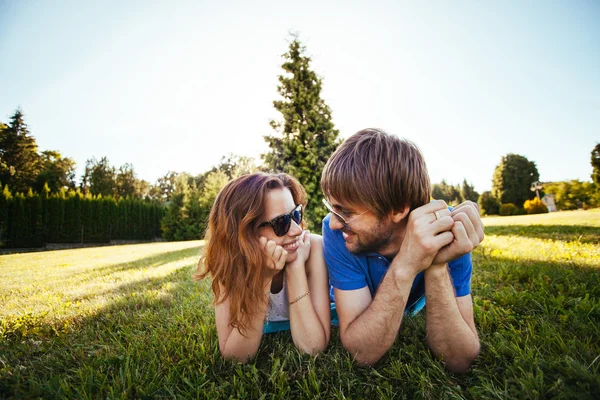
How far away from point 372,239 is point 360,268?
0.24 m

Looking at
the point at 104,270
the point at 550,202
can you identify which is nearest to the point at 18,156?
the point at 104,270

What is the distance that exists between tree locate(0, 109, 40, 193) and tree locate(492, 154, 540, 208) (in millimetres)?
62700

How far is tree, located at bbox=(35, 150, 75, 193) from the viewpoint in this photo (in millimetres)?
33062

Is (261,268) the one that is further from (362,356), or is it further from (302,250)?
(362,356)

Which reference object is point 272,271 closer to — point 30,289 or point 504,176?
point 30,289

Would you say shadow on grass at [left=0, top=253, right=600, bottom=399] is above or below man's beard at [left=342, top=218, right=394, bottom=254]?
below

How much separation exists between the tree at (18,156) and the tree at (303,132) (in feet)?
120

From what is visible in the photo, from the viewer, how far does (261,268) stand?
2.00 meters

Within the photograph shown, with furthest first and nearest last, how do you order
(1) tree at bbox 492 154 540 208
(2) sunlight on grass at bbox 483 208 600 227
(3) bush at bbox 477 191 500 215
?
(3) bush at bbox 477 191 500 215 < (1) tree at bbox 492 154 540 208 < (2) sunlight on grass at bbox 483 208 600 227

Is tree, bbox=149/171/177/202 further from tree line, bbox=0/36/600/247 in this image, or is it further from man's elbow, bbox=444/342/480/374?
man's elbow, bbox=444/342/480/374

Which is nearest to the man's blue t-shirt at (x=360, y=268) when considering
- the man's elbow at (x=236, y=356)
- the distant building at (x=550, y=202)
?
the man's elbow at (x=236, y=356)

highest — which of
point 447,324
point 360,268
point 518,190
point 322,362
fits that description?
point 518,190

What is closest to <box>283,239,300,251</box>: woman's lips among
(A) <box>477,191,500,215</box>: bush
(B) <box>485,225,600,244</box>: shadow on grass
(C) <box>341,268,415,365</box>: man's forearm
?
(C) <box>341,268,415,365</box>: man's forearm

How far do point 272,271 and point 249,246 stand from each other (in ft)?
0.91
